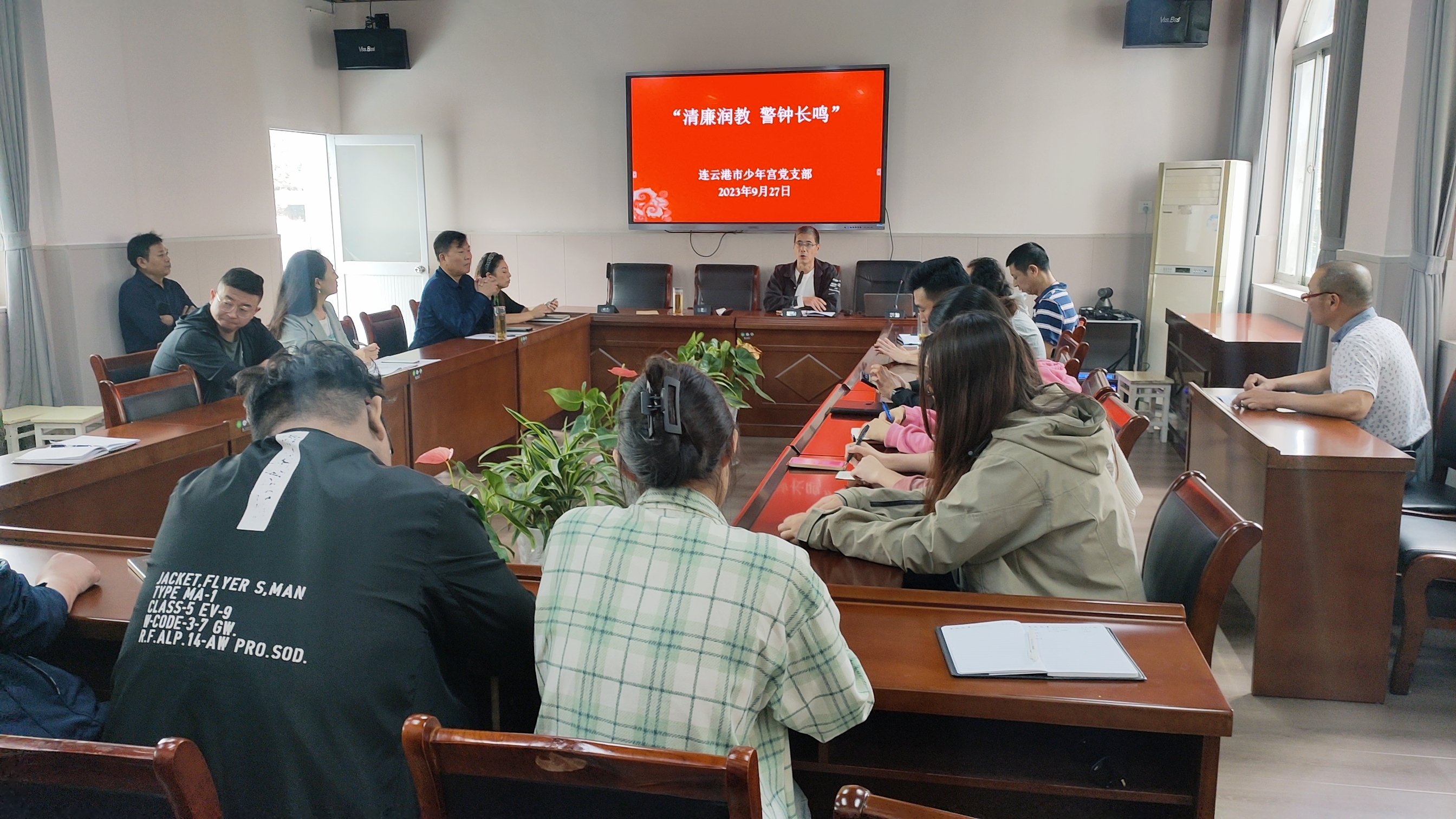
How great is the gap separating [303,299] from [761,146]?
380cm

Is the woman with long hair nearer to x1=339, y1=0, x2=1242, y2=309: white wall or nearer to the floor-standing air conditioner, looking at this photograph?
x1=339, y1=0, x2=1242, y2=309: white wall

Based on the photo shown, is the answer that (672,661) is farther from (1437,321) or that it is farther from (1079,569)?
(1437,321)

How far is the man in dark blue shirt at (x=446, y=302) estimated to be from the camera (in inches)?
201

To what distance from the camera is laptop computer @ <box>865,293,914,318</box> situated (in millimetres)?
5777

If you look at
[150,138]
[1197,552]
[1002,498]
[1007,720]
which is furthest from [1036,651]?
[150,138]

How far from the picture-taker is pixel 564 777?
97 cm

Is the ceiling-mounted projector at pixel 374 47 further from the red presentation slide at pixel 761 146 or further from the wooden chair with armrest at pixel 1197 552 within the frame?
the wooden chair with armrest at pixel 1197 552

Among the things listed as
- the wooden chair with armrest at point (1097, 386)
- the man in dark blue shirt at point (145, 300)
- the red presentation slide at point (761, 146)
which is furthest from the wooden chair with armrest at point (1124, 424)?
the man in dark blue shirt at point (145, 300)

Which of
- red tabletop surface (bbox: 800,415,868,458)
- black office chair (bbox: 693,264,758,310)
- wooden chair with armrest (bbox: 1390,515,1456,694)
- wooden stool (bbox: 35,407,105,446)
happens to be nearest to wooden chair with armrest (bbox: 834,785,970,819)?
red tabletop surface (bbox: 800,415,868,458)

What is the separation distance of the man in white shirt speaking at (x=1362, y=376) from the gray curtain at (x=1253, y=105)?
3.43m

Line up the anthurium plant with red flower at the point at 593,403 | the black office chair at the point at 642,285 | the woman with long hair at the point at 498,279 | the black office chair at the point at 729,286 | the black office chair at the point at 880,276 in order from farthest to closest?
the black office chair at the point at 642,285, the black office chair at the point at 729,286, the black office chair at the point at 880,276, the woman with long hair at the point at 498,279, the anthurium plant with red flower at the point at 593,403

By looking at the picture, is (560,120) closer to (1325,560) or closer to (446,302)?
(446,302)

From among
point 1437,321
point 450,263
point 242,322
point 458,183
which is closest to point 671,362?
point 242,322

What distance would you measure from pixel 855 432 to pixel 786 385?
2917mm
